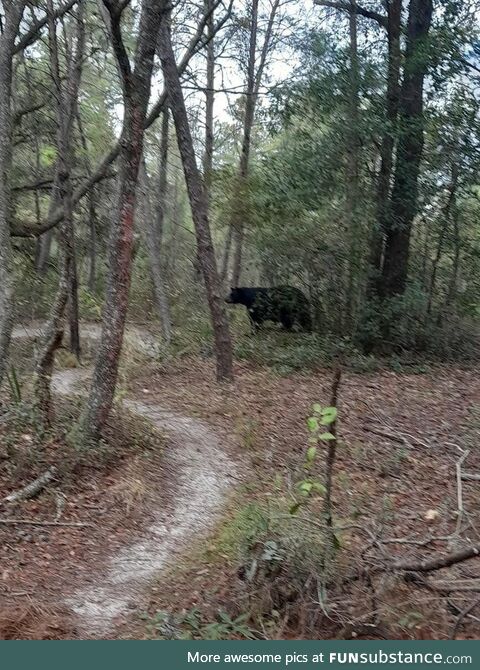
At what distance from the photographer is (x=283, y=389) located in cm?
1135

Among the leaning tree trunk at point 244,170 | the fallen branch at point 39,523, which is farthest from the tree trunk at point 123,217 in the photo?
the leaning tree trunk at point 244,170

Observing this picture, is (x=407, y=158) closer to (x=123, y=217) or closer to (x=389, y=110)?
(x=389, y=110)

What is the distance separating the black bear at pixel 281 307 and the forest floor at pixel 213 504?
368 centimetres

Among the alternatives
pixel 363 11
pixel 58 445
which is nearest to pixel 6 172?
pixel 58 445

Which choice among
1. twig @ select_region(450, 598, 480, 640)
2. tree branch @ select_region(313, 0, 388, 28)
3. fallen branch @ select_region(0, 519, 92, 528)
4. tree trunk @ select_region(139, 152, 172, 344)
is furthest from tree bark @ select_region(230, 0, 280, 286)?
twig @ select_region(450, 598, 480, 640)

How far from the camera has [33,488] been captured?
263 inches

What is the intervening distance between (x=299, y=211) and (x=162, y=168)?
7.75m

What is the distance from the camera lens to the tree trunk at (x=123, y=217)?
24.1 ft

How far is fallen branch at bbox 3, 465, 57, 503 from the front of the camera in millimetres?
6531

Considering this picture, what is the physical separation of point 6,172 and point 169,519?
6336mm

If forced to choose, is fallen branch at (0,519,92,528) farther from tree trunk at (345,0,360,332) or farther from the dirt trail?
tree trunk at (345,0,360,332)

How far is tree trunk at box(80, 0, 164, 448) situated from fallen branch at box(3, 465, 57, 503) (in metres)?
0.66

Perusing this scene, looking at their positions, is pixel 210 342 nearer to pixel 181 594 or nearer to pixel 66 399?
pixel 66 399

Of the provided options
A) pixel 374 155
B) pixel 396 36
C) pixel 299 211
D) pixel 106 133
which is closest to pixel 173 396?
pixel 299 211
